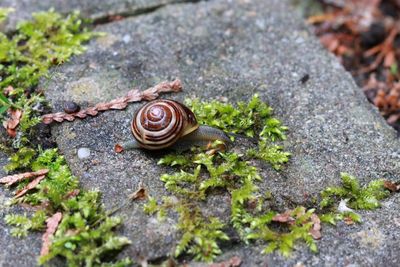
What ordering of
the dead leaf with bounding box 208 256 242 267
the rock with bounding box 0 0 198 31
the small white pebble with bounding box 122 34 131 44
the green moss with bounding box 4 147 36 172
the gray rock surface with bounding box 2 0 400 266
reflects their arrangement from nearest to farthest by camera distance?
the dead leaf with bounding box 208 256 242 267, the gray rock surface with bounding box 2 0 400 266, the green moss with bounding box 4 147 36 172, the small white pebble with bounding box 122 34 131 44, the rock with bounding box 0 0 198 31

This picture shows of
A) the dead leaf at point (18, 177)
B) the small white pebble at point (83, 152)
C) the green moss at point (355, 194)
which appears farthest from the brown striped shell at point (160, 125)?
the green moss at point (355, 194)

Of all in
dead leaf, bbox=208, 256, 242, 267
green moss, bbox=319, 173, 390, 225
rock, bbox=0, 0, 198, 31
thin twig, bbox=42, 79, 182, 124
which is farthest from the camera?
rock, bbox=0, 0, 198, 31

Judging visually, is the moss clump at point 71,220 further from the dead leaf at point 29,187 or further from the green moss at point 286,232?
the green moss at point 286,232

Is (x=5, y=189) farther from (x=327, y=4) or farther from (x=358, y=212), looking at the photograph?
(x=327, y=4)

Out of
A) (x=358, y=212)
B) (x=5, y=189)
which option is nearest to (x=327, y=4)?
(x=358, y=212)

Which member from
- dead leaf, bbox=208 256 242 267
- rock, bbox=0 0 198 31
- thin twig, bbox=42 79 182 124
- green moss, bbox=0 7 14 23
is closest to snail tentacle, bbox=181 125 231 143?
thin twig, bbox=42 79 182 124

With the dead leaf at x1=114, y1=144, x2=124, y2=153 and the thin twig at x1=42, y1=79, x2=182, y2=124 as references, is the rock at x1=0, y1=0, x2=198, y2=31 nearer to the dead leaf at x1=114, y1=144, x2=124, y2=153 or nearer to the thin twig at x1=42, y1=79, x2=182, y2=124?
the thin twig at x1=42, y1=79, x2=182, y2=124

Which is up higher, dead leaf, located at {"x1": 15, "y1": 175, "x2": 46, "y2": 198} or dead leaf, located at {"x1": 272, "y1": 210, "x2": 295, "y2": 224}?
dead leaf, located at {"x1": 272, "y1": 210, "x2": 295, "y2": 224}
